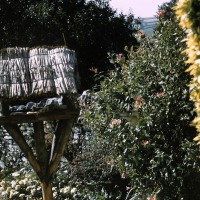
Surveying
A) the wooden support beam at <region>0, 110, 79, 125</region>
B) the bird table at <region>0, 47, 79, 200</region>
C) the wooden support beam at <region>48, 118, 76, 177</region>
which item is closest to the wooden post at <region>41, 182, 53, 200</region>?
the bird table at <region>0, 47, 79, 200</region>

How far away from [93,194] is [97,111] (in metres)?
2.12

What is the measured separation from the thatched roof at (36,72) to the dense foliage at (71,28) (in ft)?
18.5

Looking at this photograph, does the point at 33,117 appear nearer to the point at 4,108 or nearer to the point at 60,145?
the point at 4,108

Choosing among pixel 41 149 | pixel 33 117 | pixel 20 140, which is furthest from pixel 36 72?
pixel 41 149

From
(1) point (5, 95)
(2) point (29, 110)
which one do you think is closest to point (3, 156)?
(2) point (29, 110)

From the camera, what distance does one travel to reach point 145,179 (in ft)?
20.7

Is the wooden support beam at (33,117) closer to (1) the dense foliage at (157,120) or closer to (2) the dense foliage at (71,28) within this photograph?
(1) the dense foliage at (157,120)

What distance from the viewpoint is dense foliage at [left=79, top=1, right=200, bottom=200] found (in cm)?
588

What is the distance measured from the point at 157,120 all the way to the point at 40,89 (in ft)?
4.75

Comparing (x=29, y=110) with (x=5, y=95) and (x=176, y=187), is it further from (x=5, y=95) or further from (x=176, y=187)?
(x=176, y=187)

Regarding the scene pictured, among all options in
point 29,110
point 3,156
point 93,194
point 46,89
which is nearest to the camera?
point 46,89

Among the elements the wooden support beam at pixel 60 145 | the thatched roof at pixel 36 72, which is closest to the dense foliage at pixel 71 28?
the wooden support beam at pixel 60 145

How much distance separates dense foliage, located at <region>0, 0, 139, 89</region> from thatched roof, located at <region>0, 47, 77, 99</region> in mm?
5628

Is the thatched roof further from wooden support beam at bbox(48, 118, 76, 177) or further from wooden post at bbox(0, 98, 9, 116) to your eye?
wooden support beam at bbox(48, 118, 76, 177)
